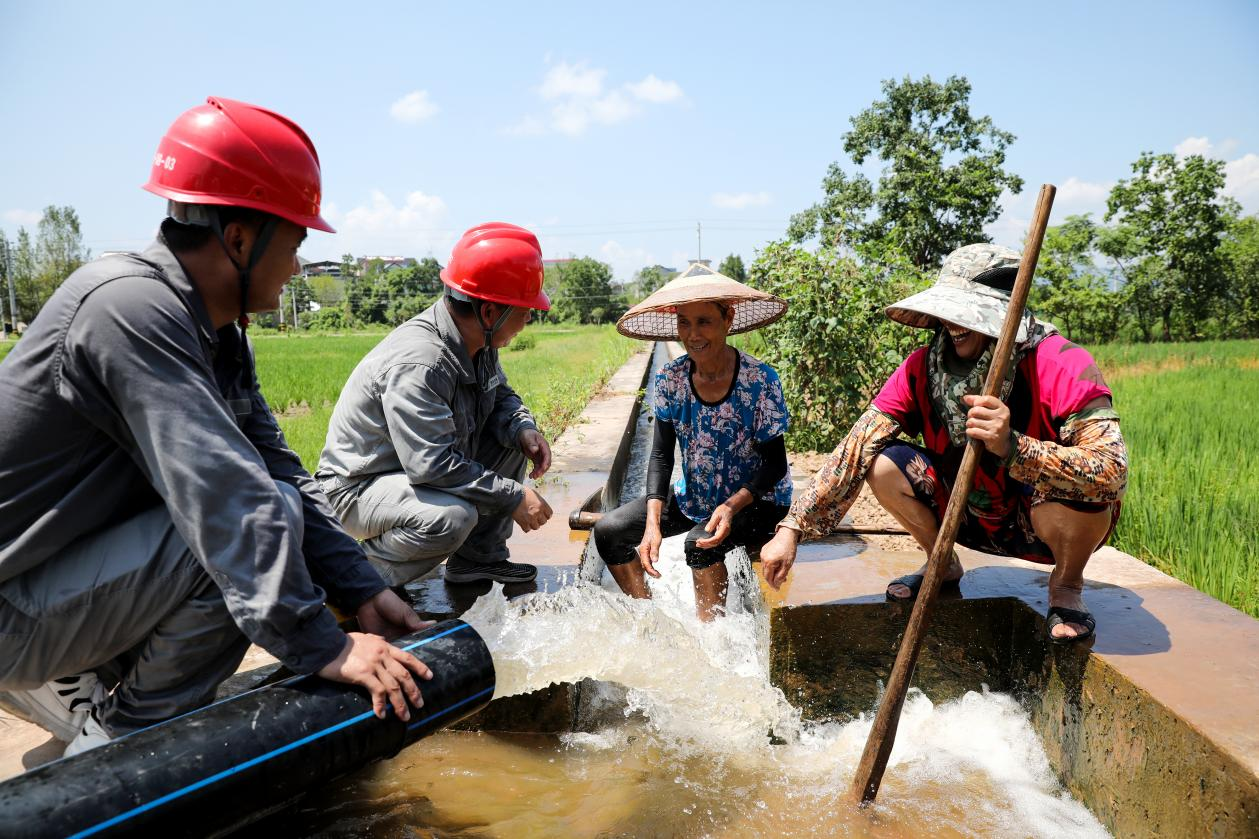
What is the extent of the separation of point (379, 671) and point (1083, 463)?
1917 mm

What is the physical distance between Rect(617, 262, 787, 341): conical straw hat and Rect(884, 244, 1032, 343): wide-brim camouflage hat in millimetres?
665

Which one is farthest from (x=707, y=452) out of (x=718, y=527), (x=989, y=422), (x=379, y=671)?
(x=379, y=671)

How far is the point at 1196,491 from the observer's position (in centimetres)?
402

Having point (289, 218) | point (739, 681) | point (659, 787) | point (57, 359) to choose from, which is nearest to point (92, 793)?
point (57, 359)

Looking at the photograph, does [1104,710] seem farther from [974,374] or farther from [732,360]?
[732,360]

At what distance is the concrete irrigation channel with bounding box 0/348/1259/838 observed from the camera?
188cm

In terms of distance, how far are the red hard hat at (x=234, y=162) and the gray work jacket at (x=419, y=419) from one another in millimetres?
950

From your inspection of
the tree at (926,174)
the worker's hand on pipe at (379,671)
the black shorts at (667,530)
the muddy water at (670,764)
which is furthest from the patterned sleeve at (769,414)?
the tree at (926,174)

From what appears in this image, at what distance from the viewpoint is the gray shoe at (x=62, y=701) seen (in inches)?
73.0

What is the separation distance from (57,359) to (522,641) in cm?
143

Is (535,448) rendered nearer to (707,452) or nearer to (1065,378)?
(707,452)

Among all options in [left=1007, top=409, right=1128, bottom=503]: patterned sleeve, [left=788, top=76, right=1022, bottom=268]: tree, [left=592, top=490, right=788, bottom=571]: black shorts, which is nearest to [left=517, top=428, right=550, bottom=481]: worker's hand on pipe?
[left=592, top=490, right=788, bottom=571]: black shorts

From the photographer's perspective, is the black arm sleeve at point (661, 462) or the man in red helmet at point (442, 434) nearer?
the man in red helmet at point (442, 434)

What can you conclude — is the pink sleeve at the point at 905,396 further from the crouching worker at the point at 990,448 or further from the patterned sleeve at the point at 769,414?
the patterned sleeve at the point at 769,414
